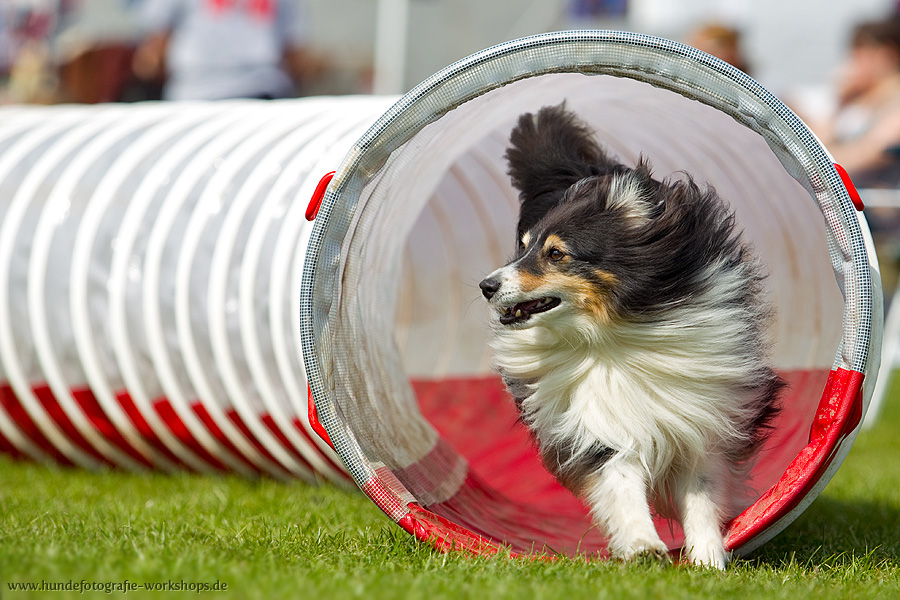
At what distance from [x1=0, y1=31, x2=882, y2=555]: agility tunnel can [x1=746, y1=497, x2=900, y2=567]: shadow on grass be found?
19 cm

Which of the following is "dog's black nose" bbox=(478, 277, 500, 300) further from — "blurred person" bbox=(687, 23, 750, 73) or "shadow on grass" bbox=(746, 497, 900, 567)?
"blurred person" bbox=(687, 23, 750, 73)

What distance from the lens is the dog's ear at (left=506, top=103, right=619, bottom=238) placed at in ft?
11.9

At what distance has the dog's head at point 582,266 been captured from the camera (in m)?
3.29

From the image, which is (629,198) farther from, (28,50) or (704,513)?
A: (28,50)

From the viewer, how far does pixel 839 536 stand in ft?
12.2

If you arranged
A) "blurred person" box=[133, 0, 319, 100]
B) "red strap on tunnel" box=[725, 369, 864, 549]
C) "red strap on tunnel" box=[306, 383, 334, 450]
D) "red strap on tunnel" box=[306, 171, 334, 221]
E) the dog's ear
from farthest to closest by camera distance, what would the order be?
"blurred person" box=[133, 0, 319, 100]
the dog's ear
"red strap on tunnel" box=[306, 171, 334, 221]
"red strap on tunnel" box=[306, 383, 334, 450]
"red strap on tunnel" box=[725, 369, 864, 549]

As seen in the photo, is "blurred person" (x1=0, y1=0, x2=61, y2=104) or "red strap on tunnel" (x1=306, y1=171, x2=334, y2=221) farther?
"blurred person" (x1=0, y1=0, x2=61, y2=104)

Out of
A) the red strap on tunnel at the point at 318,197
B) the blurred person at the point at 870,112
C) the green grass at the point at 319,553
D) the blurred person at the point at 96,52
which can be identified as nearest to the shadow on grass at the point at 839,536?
the green grass at the point at 319,553

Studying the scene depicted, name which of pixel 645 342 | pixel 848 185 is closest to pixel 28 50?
pixel 645 342

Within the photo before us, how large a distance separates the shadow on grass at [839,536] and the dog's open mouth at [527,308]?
101 centimetres

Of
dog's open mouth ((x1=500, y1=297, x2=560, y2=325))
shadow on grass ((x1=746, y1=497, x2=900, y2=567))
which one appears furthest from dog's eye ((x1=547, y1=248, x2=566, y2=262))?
shadow on grass ((x1=746, y1=497, x2=900, y2=567))

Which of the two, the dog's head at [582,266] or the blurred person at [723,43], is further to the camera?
the blurred person at [723,43]

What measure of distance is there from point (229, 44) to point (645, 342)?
184 inches

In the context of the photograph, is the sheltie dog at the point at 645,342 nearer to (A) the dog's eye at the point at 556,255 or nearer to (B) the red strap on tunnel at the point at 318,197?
(A) the dog's eye at the point at 556,255
